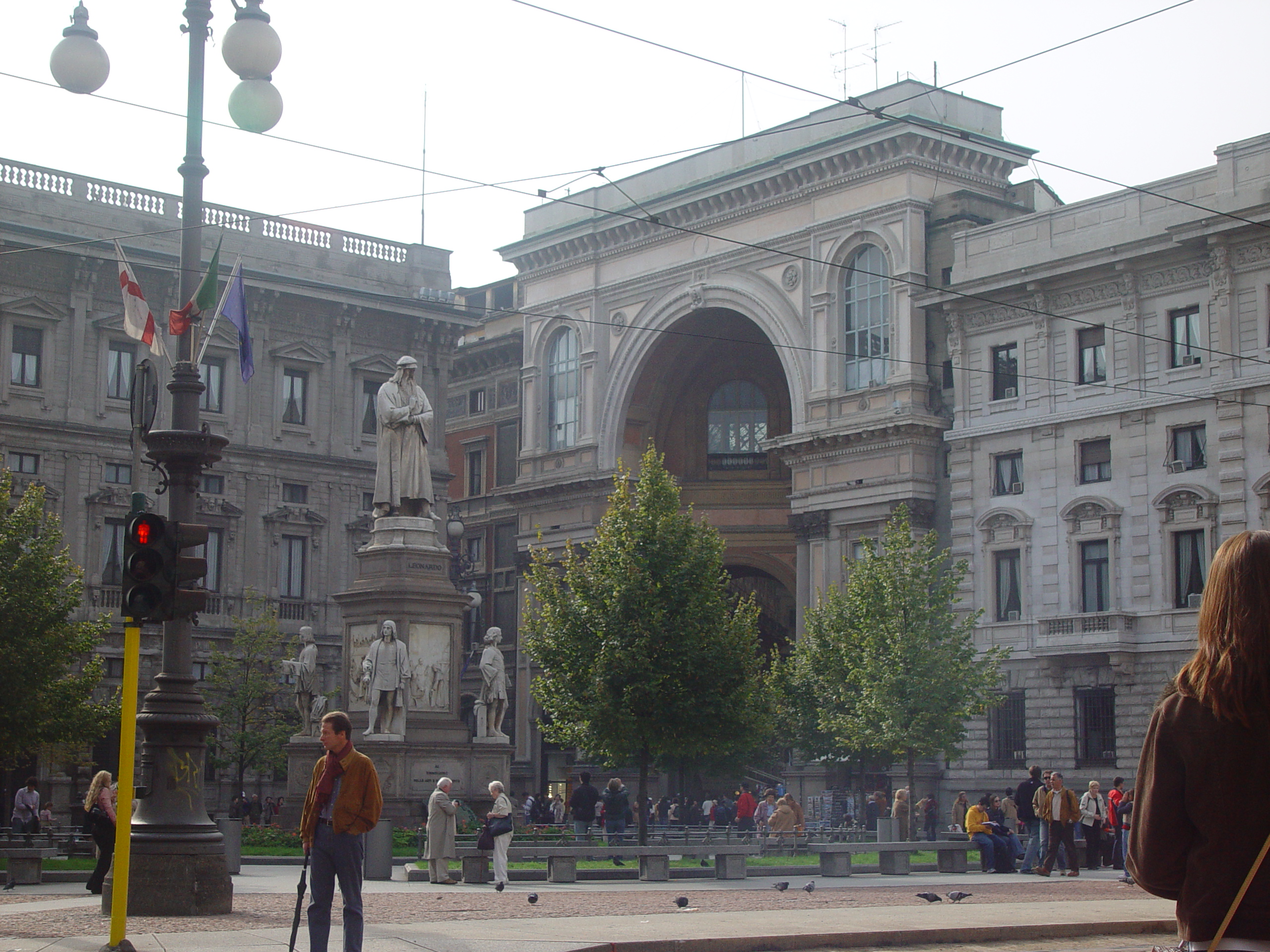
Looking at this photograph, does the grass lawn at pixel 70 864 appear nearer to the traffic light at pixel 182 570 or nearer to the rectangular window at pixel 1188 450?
the traffic light at pixel 182 570

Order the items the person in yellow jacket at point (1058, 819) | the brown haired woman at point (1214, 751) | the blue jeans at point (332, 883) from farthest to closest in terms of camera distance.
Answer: the person in yellow jacket at point (1058, 819), the blue jeans at point (332, 883), the brown haired woman at point (1214, 751)

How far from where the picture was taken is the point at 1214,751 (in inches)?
172

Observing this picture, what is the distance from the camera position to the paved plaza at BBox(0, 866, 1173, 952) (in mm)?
13492

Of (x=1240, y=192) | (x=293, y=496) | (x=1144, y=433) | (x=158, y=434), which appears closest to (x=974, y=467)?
(x=1144, y=433)

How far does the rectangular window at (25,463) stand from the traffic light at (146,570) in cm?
4120

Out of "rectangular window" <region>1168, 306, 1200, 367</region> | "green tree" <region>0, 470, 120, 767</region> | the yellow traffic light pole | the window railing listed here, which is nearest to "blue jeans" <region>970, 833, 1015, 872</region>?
"green tree" <region>0, 470, 120, 767</region>

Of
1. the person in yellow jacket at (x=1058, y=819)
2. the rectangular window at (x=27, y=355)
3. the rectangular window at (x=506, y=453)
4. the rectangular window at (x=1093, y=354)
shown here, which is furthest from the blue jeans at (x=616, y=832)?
the rectangular window at (x=506, y=453)

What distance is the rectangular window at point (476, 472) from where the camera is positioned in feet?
245

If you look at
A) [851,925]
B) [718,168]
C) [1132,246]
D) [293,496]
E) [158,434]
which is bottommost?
[851,925]

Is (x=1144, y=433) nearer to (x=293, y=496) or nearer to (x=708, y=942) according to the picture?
(x=293, y=496)

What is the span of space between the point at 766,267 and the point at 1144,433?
15.9 meters

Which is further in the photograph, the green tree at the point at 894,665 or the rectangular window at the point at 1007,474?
the rectangular window at the point at 1007,474

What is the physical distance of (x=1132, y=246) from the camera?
4609 centimetres

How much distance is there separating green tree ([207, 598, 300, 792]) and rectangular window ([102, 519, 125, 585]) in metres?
3.74
